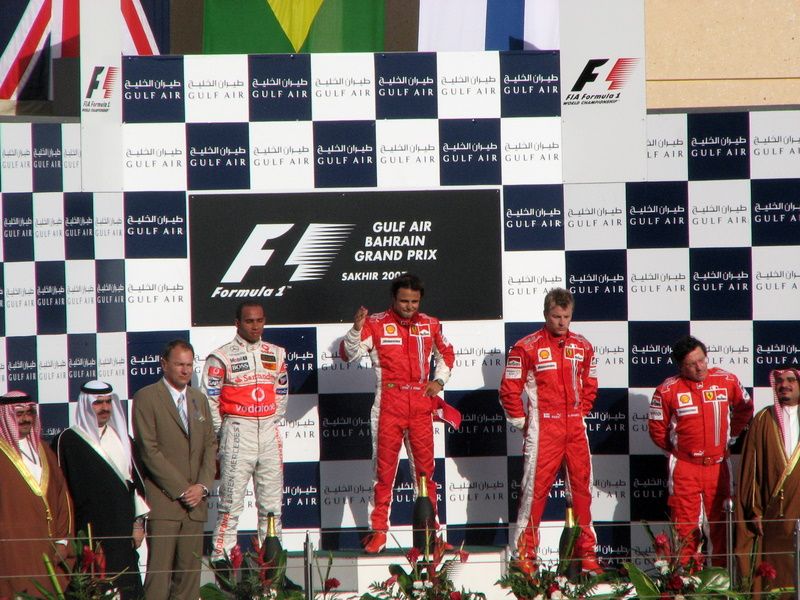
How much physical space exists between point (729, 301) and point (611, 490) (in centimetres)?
119

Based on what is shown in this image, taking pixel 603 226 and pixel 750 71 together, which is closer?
pixel 603 226

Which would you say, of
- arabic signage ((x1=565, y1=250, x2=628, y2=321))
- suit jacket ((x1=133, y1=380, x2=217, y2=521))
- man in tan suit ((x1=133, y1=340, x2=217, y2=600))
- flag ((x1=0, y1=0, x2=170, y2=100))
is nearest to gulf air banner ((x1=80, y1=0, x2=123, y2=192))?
flag ((x1=0, y1=0, x2=170, y2=100))

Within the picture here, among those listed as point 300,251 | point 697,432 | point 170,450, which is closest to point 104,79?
point 300,251

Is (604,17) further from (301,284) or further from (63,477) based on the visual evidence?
(63,477)

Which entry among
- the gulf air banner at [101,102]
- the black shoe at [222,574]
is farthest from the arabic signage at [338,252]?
the black shoe at [222,574]

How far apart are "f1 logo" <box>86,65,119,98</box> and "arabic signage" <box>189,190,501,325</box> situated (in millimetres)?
713

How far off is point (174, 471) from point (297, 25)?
9.24 feet

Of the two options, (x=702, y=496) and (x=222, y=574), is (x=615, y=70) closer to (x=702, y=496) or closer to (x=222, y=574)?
(x=702, y=496)

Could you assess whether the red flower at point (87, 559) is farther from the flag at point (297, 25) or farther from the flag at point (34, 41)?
the flag at point (34, 41)

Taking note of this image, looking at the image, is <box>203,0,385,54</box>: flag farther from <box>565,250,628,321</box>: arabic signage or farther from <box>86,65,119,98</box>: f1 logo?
<box>565,250,628,321</box>: arabic signage

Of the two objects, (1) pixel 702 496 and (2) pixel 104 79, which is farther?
(2) pixel 104 79

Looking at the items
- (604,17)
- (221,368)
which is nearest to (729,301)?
(604,17)

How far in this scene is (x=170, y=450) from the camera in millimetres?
4672

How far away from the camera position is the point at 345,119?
18.1 ft
